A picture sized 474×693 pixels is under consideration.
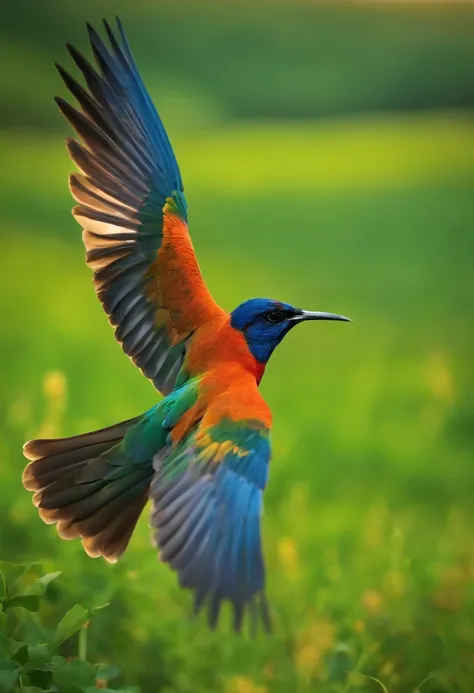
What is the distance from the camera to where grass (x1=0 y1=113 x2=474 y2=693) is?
316cm

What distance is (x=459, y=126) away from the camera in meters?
4.94

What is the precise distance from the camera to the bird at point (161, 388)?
202cm

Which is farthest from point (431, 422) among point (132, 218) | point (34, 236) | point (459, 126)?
point (132, 218)

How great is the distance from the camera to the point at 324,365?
14.8 ft

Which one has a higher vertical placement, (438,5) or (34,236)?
(438,5)

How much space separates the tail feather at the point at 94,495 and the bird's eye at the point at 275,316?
41cm

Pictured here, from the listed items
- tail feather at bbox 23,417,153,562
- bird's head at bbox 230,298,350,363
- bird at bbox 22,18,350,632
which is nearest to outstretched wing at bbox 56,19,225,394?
bird at bbox 22,18,350,632

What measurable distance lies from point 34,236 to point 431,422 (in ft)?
5.89

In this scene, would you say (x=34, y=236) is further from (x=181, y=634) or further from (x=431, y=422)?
(x=181, y=634)

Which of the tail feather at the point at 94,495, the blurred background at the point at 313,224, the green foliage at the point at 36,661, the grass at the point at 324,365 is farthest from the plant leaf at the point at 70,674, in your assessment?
the blurred background at the point at 313,224

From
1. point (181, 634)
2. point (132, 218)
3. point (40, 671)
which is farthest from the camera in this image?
A: point (181, 634)

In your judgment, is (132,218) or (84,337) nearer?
(132,218)

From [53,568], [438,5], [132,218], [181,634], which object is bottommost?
[181,634]

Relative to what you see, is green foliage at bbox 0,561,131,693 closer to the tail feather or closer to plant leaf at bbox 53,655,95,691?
plant leaf at bbox 53,655,95,691
